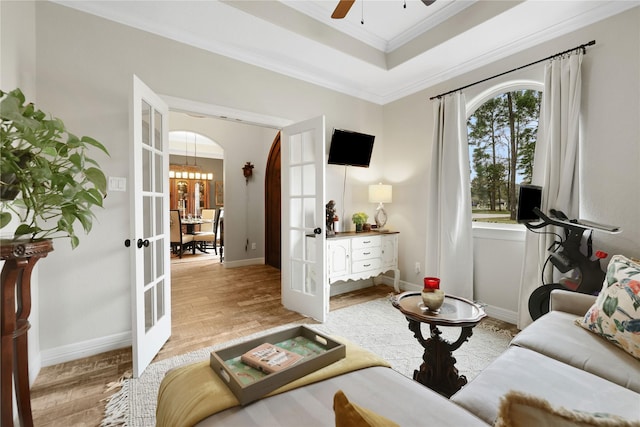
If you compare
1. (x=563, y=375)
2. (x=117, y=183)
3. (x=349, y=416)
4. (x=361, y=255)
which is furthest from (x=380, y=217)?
(x=349, y=416)

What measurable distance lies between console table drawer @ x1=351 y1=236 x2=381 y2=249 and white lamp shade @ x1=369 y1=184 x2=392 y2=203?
20.4 inches

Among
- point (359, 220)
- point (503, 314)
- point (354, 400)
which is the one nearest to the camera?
point (354, 400)

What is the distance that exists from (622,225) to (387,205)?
7.94 ft

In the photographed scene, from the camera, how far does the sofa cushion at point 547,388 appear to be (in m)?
1.05

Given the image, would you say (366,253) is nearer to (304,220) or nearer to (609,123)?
(304,220)

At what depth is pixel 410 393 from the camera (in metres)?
1.04

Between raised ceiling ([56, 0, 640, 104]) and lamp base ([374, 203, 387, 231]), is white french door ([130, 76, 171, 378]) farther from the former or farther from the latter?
lamp base ([374, 203, 387, 231])

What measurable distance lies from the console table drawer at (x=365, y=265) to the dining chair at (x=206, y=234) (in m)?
4.19

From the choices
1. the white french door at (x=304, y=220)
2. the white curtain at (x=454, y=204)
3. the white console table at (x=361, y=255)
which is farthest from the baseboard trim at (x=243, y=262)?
the white curtain at (x=454, y=204)

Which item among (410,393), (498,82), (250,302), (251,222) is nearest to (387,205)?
(498,82)

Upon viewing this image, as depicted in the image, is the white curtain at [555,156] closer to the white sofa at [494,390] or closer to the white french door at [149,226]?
the white sofa at [494,390]

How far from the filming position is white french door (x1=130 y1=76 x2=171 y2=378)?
202cm

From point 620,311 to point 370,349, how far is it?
5.20ft

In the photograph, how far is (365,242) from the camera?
12.0 ft
